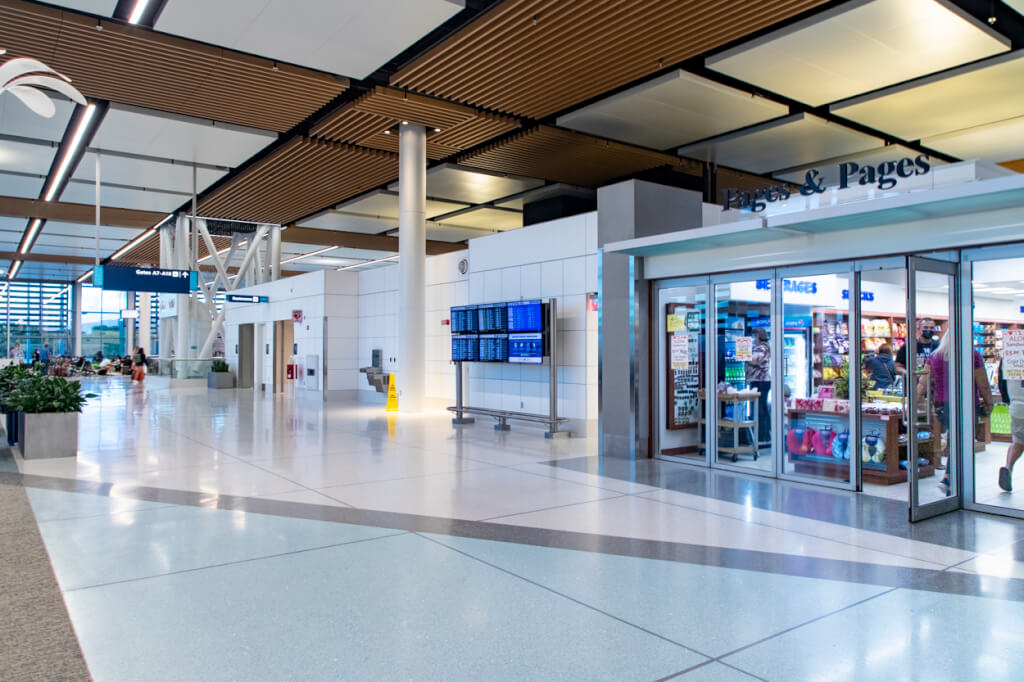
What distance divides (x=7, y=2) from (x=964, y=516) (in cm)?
1186

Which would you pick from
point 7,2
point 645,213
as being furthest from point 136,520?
point 7,2

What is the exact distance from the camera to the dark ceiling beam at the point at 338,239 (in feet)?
81.0

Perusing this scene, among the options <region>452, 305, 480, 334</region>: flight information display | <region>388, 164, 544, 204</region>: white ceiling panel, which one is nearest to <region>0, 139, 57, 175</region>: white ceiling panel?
<region>388, 164, 544, 204</region>: white ceiling panel

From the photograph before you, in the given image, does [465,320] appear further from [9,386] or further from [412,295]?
[9,386]

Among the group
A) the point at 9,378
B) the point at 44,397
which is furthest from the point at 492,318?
the point at 9,378

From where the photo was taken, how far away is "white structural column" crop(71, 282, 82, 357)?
43750 mm

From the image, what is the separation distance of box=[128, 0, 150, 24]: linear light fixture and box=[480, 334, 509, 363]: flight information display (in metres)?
6.69

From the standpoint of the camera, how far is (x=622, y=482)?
7125 millimetres

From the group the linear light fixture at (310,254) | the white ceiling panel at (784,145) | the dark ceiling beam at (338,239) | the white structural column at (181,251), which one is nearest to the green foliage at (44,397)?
the white ceiling panel at (784,145)

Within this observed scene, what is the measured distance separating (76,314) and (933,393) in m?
49.0

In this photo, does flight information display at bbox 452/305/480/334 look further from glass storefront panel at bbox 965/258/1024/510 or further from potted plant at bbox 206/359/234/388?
potted plant at bbox 206/359/234/388

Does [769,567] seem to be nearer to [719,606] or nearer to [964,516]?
[719,606]

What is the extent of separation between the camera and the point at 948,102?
1185 centimetres

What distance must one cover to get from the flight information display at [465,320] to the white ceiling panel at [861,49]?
17.7 ft
